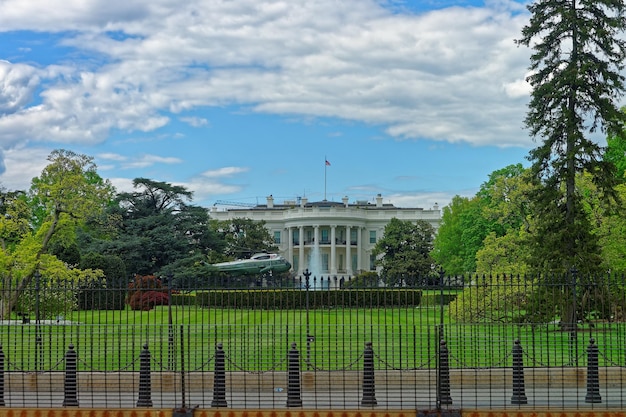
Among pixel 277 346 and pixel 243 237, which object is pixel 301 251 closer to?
pixel 243 237

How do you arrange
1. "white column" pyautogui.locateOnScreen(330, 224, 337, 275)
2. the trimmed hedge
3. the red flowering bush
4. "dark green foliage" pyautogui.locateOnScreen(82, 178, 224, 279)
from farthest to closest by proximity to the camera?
"white column" pyautogui.locateOnScreen(330, 224, 337, 275), "dark green foliage" pyautogui.locateOnScreen(82, 178, 224, 279), the trimmed hedge, the red flowering bush

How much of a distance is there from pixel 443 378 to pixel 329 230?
95.6m

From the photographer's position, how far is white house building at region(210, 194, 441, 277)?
4230 inches

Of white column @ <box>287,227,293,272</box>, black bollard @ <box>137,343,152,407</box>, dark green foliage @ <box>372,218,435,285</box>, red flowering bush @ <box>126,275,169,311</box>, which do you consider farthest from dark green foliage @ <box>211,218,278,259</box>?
black bollard @ <box>137,343,152,407</box>

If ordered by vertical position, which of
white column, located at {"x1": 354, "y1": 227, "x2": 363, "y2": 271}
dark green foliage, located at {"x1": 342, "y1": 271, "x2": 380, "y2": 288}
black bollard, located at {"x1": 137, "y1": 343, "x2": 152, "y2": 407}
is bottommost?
black bollard, located at {"x1": 137, "y1": 343, "x2": 152, "y2": 407}

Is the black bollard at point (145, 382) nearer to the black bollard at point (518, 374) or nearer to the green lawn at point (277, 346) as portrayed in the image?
the green lawn at point (277, 346)

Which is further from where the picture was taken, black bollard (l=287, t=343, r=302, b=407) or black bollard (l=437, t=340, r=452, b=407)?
black bollard (l=287, t=343, r=302, b=407)

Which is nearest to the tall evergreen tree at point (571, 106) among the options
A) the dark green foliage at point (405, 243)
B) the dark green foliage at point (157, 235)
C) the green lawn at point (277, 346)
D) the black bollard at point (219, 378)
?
the green lawn at point (277, 346)

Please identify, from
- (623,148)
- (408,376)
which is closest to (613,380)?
(408,376)

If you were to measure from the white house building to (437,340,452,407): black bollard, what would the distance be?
91.4 m

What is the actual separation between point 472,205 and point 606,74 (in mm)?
35958

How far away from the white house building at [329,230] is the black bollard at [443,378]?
91.4 m

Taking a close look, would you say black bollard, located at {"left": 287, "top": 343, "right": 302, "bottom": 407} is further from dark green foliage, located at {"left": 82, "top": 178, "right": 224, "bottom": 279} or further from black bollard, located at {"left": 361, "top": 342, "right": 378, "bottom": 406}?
dark green foliage, located at {"left": 82, "top": 178, "right": 224, "bottom": 279}

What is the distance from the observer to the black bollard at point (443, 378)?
42.0 feet
